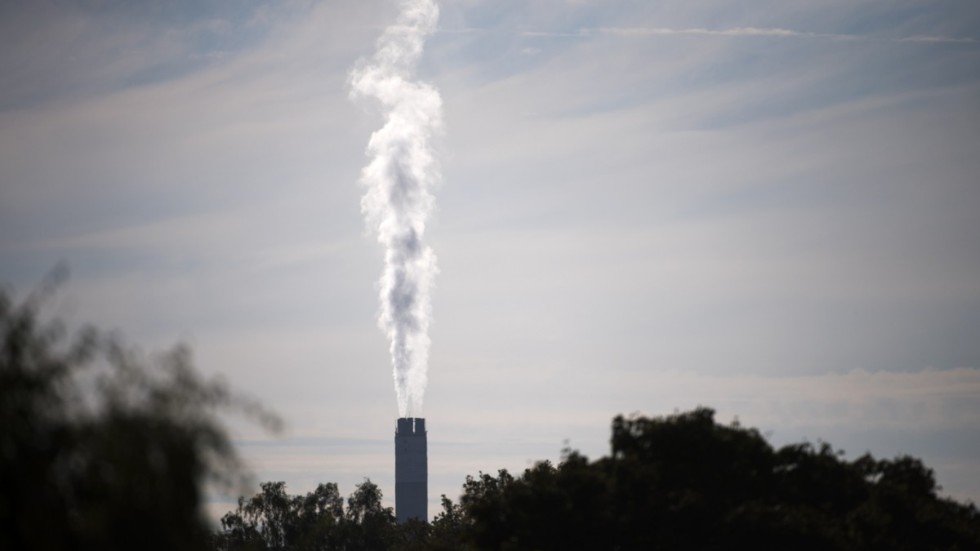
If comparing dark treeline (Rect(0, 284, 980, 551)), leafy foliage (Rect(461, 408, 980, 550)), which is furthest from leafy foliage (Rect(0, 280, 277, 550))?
leafy foliage (Rect(461, 408, 980, 550))

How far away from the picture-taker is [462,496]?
116 m

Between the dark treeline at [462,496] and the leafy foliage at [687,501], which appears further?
the leafy foliage at [687,501]

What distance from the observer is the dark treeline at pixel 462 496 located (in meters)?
24.3

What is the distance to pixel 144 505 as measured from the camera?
23875mm

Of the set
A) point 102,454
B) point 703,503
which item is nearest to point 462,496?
point 703,503

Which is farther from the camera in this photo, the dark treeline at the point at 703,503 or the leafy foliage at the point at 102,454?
the dark treeline at the point at 703,503

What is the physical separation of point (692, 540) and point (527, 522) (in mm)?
8367

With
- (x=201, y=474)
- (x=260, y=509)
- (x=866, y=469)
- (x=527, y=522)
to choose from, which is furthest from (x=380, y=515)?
(x=201, y=474)

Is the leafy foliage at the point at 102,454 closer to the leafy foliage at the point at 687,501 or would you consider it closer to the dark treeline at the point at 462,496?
the dark treeline at the point at 462,496

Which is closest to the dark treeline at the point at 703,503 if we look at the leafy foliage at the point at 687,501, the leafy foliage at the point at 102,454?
the leafy foliage at the point at 687,501

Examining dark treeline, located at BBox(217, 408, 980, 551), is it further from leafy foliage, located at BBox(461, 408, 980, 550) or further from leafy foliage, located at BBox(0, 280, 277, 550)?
leafy foliage, located at BBox(0, 280, 277, 550)

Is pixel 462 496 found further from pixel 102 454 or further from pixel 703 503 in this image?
pixel 102 454

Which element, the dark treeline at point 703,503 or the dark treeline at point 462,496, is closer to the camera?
the dark treeline at point 462,496

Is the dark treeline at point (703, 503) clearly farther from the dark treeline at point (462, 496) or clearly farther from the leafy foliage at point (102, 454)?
the leafy foliage at point (102, 454)
